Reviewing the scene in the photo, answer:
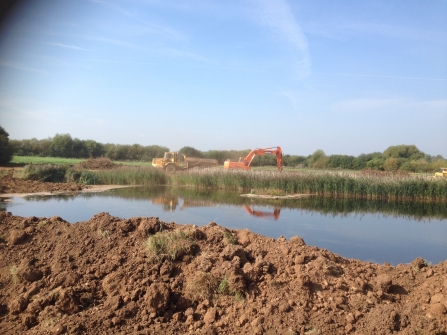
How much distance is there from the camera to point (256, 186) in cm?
2136

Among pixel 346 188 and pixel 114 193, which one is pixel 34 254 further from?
pixel 346 188

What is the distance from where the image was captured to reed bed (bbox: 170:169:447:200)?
20.1m

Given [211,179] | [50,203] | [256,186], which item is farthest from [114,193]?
[256,186]

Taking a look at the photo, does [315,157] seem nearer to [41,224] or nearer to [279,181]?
[279,181]

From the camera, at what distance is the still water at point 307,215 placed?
938cm

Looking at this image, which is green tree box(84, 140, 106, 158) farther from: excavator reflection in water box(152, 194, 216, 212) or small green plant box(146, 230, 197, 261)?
small green plant box(146, 230, 197, 261)

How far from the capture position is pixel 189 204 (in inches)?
615

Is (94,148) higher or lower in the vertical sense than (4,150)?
higher

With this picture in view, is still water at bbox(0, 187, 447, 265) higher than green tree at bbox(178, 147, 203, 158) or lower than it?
lower

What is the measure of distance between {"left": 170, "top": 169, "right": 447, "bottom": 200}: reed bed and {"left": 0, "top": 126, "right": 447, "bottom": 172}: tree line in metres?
21.5

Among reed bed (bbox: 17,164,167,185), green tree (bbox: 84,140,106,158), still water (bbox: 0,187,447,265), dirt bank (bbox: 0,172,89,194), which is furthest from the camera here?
green tree (bbox: 84,140,106,158)

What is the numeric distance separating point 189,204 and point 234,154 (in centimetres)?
3707

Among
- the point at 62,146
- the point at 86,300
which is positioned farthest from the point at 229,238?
the point at 62,146

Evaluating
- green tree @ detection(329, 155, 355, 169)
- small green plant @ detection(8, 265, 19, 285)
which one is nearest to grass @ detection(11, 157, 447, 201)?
small green plant @ detection(8, 265, 19, 285)
